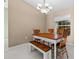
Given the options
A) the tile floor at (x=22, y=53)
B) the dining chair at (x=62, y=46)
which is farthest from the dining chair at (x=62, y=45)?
the tile floor at (x=22, y=53)

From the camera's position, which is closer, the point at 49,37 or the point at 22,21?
the point at 49,37

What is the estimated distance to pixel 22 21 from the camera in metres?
1.72

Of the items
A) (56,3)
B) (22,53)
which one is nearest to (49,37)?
(22,53)

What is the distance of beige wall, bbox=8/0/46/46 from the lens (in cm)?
168

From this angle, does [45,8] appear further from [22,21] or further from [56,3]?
[22,21]

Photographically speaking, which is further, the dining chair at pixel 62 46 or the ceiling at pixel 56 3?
the ceiling at pixel 56 3

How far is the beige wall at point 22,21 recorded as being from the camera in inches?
66.0

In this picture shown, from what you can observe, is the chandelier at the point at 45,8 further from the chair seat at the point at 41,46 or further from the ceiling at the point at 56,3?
the chair seat at the point at 41,46

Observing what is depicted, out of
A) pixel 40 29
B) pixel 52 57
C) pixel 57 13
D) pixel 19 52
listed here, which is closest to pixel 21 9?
pixel 40 29

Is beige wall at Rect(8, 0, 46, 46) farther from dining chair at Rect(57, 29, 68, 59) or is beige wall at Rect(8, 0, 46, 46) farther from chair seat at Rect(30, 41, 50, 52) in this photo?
dining chair at Rect(57, 29, 68, 59)

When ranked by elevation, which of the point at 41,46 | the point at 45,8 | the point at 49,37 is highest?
the point at 45,8

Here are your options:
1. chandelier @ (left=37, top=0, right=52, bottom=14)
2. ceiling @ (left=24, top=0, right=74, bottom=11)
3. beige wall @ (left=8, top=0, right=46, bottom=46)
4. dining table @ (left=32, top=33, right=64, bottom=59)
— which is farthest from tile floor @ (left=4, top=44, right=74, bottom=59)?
ceiling @ (left=24, top=0, right=74, bottom=11)

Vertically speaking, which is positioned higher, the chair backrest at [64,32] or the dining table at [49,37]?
the chair backrest at [64,32]
